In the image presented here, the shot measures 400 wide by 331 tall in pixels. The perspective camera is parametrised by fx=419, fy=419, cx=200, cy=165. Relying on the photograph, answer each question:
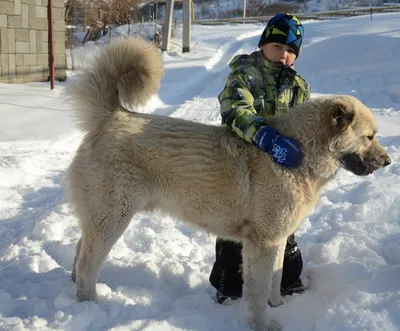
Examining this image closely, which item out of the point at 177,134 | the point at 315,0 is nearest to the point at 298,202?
the point at 177,134

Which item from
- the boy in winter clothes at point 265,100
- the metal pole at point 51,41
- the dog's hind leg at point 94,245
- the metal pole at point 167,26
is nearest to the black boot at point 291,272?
the boy in winter clothes at point 265,100

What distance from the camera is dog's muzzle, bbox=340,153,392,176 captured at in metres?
2.60

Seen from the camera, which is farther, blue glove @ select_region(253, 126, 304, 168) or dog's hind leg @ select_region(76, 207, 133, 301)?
dog's hind leg @ select_region(76, 207, 133, 301)

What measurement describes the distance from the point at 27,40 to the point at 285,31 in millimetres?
8612

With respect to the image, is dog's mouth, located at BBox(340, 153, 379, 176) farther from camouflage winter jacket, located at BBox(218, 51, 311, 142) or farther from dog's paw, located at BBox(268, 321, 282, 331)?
dog's paw, located at BBox(268, 321, 282, 331)

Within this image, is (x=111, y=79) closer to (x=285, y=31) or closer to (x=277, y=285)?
(x=285, y=31)

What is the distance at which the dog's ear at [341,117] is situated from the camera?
2.54 m

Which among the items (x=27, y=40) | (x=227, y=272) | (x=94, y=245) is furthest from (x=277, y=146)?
(x=27, y=40)

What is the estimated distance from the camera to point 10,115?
7.37 metres

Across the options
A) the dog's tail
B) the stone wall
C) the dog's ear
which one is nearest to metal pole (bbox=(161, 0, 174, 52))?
the stone wall

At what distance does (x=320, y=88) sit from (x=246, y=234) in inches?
351

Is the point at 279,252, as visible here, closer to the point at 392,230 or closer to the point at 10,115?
the point at 392,230

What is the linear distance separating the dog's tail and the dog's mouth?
1412 millimetres

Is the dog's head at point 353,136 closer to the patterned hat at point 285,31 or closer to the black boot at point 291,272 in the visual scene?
the patterned hat at point 285,31
